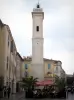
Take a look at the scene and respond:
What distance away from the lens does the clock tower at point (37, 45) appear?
3246 inches

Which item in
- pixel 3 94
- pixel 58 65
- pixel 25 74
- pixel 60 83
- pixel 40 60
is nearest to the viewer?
pixel 3 94

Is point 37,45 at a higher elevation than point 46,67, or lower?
higher

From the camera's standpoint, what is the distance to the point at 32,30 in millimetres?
84938

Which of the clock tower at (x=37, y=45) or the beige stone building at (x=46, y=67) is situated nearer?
the clock tower at (x=37, y=45)

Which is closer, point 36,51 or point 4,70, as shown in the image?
point 4,70

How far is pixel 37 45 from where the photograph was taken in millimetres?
83062

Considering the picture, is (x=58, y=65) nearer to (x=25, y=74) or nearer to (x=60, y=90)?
(x=25, y=74)

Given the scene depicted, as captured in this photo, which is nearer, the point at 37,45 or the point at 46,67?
the point at 37,45

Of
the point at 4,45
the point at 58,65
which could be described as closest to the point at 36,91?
the point at 4,45

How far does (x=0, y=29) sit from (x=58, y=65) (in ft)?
241

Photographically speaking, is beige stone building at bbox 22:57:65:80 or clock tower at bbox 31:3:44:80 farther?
beige stone building at bbox 22:57:65:80

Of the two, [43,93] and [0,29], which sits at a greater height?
[0,29]

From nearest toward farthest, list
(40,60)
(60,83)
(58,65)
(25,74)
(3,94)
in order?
(3,94), (60,83), (40,60), (25,74), (58,65)

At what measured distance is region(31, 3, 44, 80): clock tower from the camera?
82438 mm
